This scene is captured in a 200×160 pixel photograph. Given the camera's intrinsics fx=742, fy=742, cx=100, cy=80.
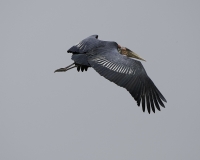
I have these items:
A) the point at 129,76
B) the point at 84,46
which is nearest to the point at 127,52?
the point at 84,46

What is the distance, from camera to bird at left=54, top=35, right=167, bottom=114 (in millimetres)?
28139

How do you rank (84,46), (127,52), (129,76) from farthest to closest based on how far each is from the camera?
(127,52)
(84,46)
(129,76)

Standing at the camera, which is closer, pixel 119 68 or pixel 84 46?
pixel 119 68

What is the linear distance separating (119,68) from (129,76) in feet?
1.80

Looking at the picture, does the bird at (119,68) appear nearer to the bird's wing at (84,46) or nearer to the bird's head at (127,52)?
the bird's wing at (84,46)

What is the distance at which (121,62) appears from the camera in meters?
29.0

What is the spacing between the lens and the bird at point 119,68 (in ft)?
92.3

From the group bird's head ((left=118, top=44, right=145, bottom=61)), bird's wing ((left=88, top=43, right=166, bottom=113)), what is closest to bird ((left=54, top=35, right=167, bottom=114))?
bird's wing ((left=88, top=43, right=166, bottom=113))

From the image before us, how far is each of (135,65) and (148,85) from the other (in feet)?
3.33

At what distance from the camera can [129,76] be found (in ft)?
93.6

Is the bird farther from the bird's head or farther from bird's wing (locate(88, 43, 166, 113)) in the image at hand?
the bird's head

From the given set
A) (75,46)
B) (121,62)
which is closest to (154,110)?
(121,62)

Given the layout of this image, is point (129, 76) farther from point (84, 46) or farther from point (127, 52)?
point (127, 52)

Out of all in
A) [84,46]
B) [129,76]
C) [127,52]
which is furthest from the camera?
[127,52]
